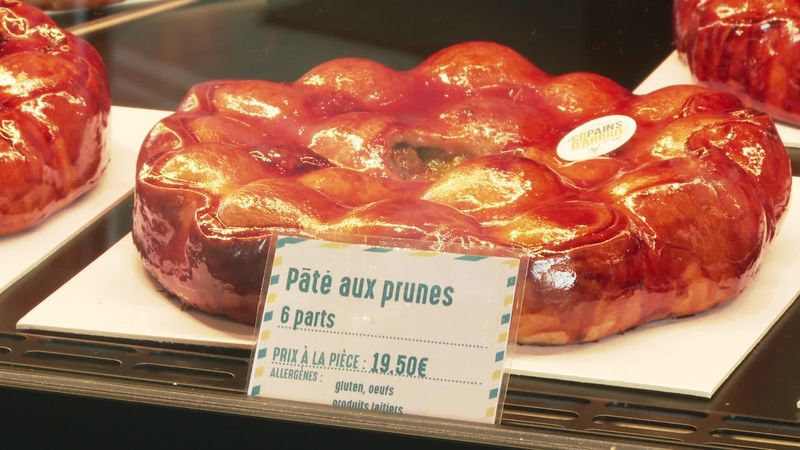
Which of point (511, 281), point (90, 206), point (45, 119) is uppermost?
point (511, 281)

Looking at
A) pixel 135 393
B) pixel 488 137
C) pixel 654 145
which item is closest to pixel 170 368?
pixel 135 393

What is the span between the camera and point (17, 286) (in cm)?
135

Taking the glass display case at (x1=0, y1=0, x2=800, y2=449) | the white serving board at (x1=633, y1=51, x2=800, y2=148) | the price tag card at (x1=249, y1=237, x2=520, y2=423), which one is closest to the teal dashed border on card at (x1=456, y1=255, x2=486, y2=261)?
the price tag card at (x1=249, y1=237, x2=520, y2=423)

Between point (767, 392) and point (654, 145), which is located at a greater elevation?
point (654, 145)

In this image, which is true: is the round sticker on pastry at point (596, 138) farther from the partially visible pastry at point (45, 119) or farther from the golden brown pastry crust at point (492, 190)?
the partially visible pastry at point (45, 119)

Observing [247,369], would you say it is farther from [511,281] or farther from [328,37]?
[328,37]

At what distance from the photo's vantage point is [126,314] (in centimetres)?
126

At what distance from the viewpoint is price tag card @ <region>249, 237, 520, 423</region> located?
98 cm

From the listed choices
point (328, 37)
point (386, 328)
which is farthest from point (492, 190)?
point (328, 37)

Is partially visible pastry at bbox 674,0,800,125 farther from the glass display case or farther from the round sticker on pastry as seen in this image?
the round sticker on pastry

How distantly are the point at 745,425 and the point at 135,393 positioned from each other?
544 mm

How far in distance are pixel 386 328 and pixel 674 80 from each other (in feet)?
3.55

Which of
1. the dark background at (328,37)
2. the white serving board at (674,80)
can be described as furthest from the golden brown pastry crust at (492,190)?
the white serving board at (674,80)

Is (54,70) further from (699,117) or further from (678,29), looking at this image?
(678,29)
